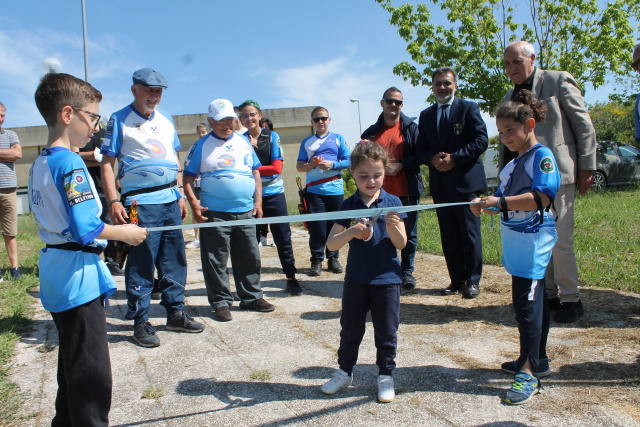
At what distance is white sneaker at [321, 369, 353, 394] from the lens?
2.98m

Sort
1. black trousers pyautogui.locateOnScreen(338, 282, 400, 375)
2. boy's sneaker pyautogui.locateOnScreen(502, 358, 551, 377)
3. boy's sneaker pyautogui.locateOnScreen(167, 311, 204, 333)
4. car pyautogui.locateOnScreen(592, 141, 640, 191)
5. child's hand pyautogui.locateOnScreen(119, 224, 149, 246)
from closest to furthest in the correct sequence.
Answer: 1. child's hand pyautogui.locateOnScreen(119, 224, 149, 246)
2. black trousers pyautogui.locateOnScreen(338, 282, 400, 375)
3. boy's sneaker pyautogui.locateOnScreen(502, 358, 551, 377)
4. boy's sneaker pyautogui.locateOnScreen(167, 311, 204, 333)
5. car pyautogui.locateOnScreen(592, 141, 640, 191)

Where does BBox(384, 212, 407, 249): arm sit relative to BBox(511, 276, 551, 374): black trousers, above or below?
above

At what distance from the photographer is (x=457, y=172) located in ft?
16.9

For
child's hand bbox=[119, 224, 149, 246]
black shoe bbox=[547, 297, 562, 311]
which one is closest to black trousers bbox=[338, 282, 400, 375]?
child's hand bbox=[119, 224, 149, 246]

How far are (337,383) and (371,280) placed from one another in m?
0.64

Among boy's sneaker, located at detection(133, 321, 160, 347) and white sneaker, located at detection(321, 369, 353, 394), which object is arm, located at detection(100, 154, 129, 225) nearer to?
boy's sneaker, located at detection(133, 321, 160, 347)

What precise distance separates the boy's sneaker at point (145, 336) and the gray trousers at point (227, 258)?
2.41 feet

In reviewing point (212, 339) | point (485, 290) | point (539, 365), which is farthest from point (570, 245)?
point (212, 339)

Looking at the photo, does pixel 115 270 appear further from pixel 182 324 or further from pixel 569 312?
pixel 569 312

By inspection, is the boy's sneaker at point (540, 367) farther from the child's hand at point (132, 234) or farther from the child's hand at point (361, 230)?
the child's hand at point (132, 234)

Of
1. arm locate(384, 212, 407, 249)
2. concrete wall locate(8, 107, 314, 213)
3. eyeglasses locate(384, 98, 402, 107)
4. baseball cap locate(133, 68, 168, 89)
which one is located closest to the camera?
arm locate(384, 212, 407, 249)

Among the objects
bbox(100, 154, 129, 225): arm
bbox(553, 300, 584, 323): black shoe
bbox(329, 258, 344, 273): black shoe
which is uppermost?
bbox(100, 154, 129, 225): arm

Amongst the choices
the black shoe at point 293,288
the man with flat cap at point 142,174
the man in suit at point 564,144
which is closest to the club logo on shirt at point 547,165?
the man in suit at point 564,144

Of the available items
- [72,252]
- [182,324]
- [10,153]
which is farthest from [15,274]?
[72,252]
